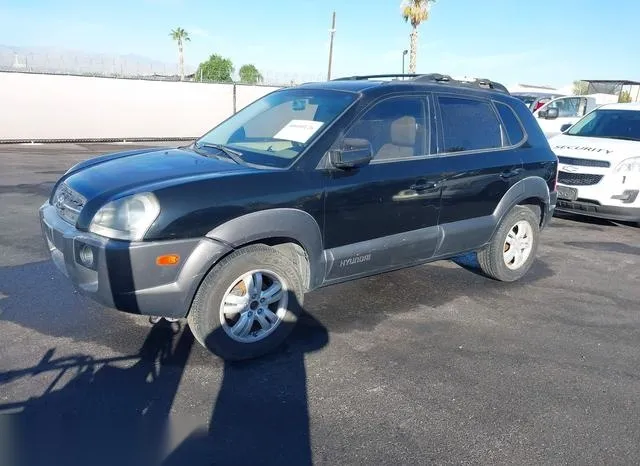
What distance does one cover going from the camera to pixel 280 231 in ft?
12.0

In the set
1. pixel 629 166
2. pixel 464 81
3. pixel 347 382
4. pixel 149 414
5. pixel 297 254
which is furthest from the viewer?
pixel 629 166

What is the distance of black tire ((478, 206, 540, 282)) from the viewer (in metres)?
5.32

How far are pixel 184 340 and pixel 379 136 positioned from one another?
212 cm

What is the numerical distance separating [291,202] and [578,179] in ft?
19.7

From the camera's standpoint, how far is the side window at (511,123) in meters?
5.27

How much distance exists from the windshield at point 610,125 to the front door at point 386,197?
5.68 meters

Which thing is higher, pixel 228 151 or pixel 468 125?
pixel 468 125

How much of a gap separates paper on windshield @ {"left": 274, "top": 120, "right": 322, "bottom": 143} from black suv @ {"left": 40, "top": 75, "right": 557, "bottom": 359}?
2 centimetres

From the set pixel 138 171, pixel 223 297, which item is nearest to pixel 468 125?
pixel 223 297

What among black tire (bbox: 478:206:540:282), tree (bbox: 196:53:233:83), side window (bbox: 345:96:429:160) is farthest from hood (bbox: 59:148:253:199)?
tree (bbox: 196:53:233:83)

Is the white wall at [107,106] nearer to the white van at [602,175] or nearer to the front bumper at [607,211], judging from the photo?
the white van at [602,175]

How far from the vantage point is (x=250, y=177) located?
141 inches

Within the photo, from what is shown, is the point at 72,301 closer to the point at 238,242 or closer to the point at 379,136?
the point at 238,242

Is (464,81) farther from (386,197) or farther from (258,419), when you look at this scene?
(258,419)
